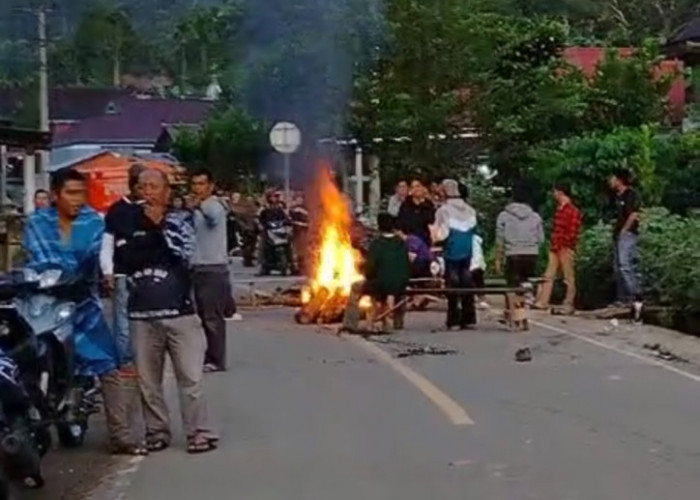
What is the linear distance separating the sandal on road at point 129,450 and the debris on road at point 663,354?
6958mm

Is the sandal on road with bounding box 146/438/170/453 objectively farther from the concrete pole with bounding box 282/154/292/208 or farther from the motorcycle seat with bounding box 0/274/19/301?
the concrete pole with bounding box 282/154/292/208

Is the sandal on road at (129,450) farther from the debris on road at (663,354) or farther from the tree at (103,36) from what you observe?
the tree at (103,36)

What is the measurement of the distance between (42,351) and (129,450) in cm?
123

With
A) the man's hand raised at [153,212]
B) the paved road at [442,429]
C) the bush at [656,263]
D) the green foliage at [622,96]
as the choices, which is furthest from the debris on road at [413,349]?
the green foliage at [622,96]

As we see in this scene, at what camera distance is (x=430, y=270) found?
21766 mm

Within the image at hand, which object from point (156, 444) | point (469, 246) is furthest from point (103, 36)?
point (156, 444)

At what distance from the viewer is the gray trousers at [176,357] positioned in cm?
1076

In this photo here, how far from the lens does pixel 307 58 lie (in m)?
27.1

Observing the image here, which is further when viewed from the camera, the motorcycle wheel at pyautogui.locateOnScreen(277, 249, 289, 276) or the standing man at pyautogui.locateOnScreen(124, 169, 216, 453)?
the motorcycle wheel at pyautogui.locateOnScreen(277, 249, 289, 276)

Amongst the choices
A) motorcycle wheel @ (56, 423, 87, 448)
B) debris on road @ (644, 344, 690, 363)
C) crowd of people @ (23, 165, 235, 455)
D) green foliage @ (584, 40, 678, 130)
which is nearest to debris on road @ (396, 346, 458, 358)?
debris on road @ (644, 344, 690, 363)

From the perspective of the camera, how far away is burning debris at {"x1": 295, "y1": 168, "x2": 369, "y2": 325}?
21109 millimetres

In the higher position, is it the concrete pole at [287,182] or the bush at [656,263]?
the concrete pole at [287,182]

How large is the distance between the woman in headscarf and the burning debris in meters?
1.10

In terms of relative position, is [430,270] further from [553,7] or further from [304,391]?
[553,7]
